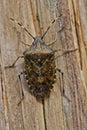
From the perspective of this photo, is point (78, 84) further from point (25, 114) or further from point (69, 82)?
point (25, 114)

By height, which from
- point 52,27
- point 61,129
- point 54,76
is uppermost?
point 52,27

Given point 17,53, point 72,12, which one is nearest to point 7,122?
point 17,53

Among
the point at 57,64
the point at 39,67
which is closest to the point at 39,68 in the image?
the point at 39,67

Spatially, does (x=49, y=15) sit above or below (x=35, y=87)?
above
